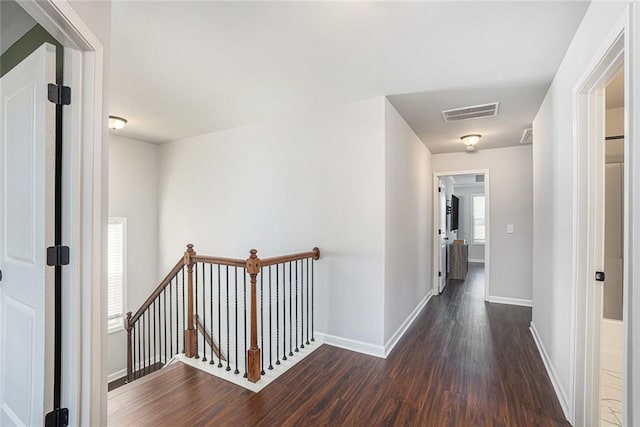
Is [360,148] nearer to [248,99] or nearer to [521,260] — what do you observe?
[248,99]

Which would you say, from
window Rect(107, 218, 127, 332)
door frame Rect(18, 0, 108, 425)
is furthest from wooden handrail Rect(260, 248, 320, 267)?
window Rect(107, 218, 127, 332)

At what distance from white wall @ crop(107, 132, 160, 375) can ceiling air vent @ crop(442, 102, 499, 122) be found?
4.48 m

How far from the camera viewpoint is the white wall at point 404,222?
120 inches

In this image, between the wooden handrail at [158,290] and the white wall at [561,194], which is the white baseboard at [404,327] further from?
the wooden handrail at [158,290]

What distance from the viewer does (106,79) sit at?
147cm

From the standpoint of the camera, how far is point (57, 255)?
135 cm

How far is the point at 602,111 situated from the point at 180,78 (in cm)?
305

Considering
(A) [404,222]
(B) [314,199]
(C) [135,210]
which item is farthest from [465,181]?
(C) [135,210]

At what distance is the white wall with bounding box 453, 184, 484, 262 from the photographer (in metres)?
9.18

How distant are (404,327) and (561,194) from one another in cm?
215

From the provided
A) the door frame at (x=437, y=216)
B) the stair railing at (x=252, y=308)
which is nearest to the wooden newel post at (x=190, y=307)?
the stair railing at (x=252, y=308)

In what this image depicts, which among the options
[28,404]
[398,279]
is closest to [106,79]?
[28,404]

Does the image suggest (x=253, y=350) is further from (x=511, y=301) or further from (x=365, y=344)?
(x=511, y=301)

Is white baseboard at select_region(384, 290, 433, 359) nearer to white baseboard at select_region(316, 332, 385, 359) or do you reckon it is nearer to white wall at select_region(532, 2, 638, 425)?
white baseboard at select_region(316, 332, 385, 359)
